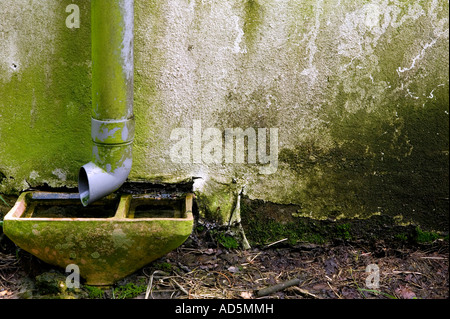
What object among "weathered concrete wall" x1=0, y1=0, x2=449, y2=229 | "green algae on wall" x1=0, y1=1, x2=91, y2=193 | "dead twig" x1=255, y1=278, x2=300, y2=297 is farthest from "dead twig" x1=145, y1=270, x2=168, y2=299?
"green algae on wall" x1=0, y1=1, x2=91, y2=193

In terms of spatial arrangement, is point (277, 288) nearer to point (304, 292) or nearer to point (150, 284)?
point (304, 292)

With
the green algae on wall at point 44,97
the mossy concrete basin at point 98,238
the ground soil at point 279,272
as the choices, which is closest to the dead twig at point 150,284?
the ground soil at point 279,272

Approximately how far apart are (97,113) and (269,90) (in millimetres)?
991

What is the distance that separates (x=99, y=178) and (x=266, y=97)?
3.48 ft

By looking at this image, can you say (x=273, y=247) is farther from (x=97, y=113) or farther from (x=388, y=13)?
(x=388, y=13)

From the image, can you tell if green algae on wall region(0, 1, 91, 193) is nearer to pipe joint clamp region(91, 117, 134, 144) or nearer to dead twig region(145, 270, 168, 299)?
pipe joint clamp region(91, 117, 134, 144)

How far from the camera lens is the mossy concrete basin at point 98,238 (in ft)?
7.52

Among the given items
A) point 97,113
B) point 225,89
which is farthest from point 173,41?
point 97,113

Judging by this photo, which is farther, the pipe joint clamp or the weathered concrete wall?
the weathered concrete wall

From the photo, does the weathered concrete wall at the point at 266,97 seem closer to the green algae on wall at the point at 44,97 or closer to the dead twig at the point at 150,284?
the green algae on wall at the point at 44,97

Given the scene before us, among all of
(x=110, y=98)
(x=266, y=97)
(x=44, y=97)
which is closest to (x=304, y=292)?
(x=266, y=97)

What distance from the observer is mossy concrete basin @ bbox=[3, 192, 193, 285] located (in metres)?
2.29

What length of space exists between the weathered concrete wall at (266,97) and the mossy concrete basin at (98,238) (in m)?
0.38

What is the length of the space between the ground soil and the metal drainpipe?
0.62 meters
